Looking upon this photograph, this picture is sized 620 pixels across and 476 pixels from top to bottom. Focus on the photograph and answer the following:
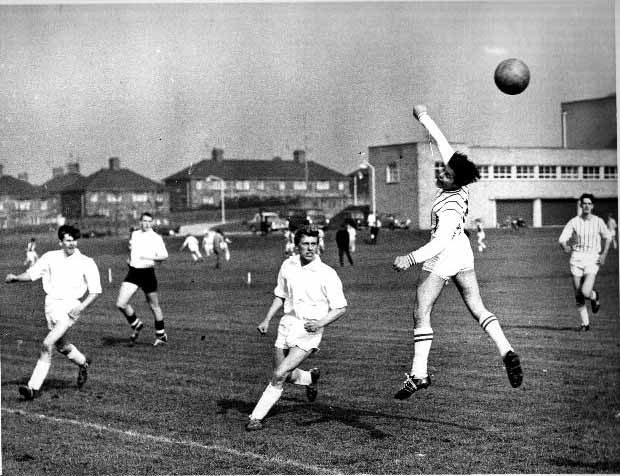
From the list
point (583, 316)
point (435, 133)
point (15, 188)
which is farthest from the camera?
point (15, 188)

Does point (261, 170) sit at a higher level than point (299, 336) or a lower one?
higher

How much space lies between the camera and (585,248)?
13016 millimetres

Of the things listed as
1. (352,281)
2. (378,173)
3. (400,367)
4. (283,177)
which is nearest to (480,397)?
(400,367)

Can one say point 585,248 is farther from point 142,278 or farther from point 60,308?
point 60,308

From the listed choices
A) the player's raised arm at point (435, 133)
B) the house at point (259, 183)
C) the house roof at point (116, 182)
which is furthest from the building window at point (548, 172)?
the house at point (259, 183)

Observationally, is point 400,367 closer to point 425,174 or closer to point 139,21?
point 139,21

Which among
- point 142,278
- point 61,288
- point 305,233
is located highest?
point 305,233

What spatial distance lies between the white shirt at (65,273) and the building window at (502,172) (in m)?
26.3

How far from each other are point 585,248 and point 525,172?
896 inches

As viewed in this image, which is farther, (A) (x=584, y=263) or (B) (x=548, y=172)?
(B) (x=548, y=172)

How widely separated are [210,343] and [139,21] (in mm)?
5075

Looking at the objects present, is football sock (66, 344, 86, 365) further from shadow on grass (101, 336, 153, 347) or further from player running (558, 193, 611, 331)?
player running (558, 193, 611, 331)

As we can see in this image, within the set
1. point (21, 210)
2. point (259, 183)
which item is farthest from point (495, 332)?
point (259, 183)

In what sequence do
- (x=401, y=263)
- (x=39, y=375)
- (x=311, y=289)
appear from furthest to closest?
(x=39, y=375) < (x=311, y=289) < (x=401, y=263)
